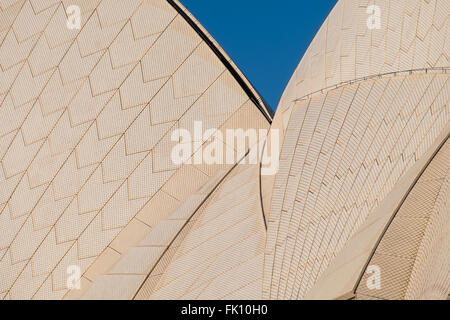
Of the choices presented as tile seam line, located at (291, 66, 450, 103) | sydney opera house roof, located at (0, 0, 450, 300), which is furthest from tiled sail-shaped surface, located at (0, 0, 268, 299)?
tile seam line, located at (291, 66, 450, 103)

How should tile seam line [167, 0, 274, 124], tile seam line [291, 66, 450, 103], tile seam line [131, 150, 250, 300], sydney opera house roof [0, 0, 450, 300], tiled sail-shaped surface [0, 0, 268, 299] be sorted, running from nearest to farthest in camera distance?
1. sydney opera house roof [0, 0, 450, 300]
2. tile seam line [291, 66, 450, 103]
3. tile seam line [131, 150, 250, 300]
4. tiled sail-shaped surface [0, 0, 268, 299]
5. tile seam line [167, 0, 274, 124]

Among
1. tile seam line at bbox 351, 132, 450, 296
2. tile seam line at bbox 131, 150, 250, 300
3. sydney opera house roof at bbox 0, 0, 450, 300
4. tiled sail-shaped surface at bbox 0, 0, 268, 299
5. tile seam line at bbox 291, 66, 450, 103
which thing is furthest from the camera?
tiled sail-shaped surface at bbox 0, 0, 268, 299

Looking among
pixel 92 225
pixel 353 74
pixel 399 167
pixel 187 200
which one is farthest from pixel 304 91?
pixel 92 225

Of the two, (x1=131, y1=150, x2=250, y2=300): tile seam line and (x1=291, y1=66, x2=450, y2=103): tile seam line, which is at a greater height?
(x1=291, y1=66, x2=450, y2=103): tile seam line

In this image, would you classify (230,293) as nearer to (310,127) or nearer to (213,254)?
(213,254)

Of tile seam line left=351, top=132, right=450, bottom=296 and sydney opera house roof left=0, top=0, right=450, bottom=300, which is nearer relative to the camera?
tile seam line left=351, top=132, right=450, bottom=296

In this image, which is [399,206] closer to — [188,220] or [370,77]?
[370,77]

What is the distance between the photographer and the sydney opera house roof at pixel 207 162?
9.94 meters

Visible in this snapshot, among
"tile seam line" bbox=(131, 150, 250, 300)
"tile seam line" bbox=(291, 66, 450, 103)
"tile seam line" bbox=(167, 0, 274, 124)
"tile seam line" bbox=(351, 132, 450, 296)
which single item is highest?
"tile seam line" bbox=(167, 0, 274, 124)

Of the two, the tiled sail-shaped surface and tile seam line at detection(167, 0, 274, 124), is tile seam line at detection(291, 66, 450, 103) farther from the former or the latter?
the tiled sail-shaped surface

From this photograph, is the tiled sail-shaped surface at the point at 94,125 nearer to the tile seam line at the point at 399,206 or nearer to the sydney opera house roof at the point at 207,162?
the sydney opera house roof at the point at 207,162

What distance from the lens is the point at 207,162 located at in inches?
579

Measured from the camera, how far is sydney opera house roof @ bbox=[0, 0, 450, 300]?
9938 millimetres

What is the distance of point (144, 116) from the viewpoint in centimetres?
1543
